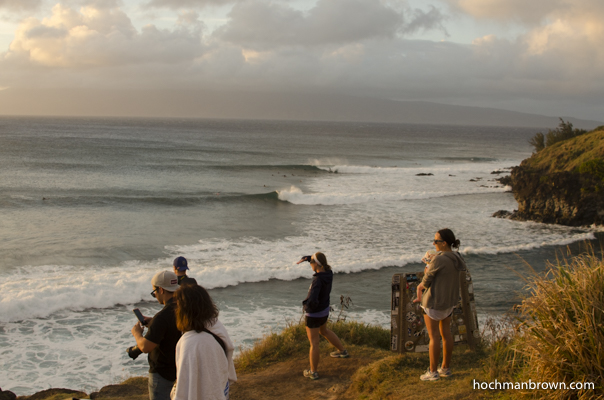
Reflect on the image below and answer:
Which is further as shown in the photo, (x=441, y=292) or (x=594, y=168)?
(x=594, y=168)

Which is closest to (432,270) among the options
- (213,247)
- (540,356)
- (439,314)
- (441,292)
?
(441,292)

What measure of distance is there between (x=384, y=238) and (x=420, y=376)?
46.4 feet

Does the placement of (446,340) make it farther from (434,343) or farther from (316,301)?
(316,301)

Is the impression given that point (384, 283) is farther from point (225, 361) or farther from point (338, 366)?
point (225, 361)

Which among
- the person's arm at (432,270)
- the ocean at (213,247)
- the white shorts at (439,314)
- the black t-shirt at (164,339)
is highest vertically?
the person's arm at (432,270)

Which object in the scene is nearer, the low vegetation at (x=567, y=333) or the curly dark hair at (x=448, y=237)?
the low vegetation at (x=567, y=333)

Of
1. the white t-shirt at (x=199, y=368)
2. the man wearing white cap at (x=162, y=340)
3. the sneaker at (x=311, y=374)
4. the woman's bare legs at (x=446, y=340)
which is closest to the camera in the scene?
the white t-shirt at (x=199, y=368)

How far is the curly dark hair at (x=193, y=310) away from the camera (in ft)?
10.4

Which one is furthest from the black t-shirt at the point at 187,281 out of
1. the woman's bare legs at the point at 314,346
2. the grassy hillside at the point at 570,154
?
the grassy hillside at the point at 570,154

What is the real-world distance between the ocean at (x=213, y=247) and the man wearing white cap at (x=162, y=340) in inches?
134

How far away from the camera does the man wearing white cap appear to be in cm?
382

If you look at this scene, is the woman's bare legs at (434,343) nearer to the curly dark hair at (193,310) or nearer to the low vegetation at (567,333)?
the low vegetation at (567,333)

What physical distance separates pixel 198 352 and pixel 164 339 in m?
0.88

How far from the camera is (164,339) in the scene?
3.89 metres
